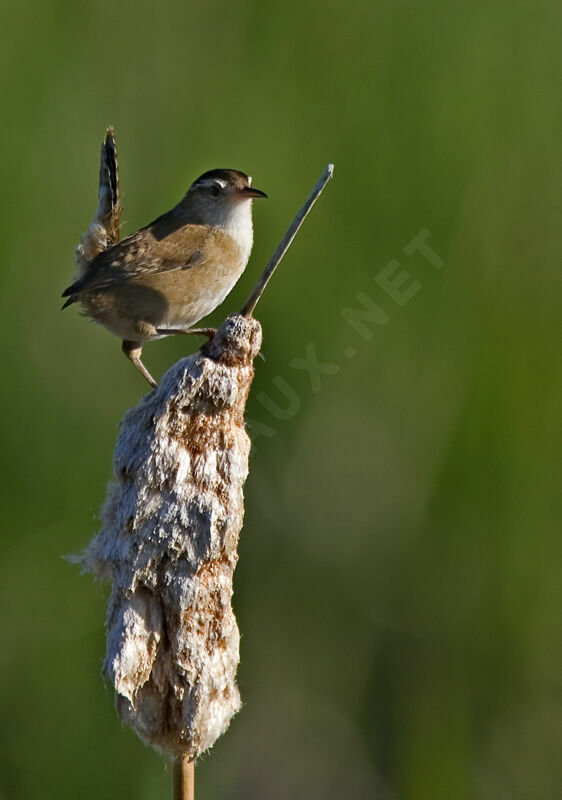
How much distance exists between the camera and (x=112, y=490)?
183 centimetres

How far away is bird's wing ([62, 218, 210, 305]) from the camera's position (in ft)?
8.57

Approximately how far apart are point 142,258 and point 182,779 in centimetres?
140

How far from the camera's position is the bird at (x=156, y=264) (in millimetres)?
2594

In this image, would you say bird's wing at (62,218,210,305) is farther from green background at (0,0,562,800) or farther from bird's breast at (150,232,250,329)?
green background at (0,0,562,800)

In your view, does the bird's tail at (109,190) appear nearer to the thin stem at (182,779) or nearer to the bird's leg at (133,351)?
the bird's leg at (133,351)

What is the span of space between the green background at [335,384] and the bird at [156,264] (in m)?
0.09

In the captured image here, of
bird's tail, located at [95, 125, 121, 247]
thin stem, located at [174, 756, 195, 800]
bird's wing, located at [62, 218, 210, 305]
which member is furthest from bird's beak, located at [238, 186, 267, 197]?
thin stem, located at [174, 756, 195, 800]

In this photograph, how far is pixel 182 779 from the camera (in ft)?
5.64

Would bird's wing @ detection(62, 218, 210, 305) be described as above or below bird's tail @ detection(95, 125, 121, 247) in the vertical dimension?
below

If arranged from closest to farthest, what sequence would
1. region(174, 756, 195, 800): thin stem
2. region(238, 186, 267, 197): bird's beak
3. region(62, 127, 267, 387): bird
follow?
region(174, 756, 195, 800): thin stem < region(62, 127, 267, 387): bird < region(238, 186, 267, 197): bird's beak

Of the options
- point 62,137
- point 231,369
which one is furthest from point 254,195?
point 231,369

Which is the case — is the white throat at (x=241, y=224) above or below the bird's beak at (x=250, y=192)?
below

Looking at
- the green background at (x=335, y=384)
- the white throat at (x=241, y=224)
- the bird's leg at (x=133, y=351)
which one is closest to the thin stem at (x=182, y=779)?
the green background at (x=335, y=384)

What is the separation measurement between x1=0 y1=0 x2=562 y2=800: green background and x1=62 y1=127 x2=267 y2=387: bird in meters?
0.09
